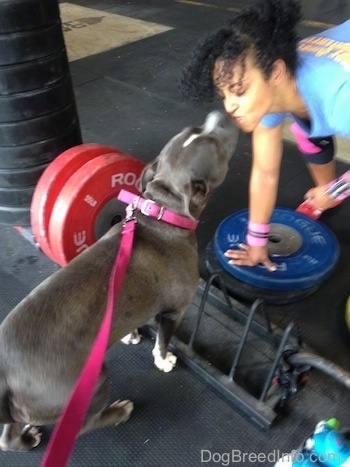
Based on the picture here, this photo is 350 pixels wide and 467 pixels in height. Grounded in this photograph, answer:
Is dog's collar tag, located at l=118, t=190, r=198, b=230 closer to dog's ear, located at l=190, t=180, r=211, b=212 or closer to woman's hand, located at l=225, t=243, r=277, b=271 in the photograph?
dog's ear, located at l=190, t=180, r=211, b=212

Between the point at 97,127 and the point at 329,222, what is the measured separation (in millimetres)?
1870

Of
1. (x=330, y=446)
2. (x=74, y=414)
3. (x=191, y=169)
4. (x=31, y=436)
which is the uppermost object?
(x=191, y=169)

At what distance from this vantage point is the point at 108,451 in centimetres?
158

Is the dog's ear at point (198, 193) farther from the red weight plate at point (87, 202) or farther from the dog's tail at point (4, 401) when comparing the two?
the dog's tail at point (4, 401)

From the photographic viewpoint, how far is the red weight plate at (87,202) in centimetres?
190

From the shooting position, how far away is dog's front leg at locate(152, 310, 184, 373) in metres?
1.70

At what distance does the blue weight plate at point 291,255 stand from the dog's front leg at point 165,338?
48cm

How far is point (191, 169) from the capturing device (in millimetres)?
1615

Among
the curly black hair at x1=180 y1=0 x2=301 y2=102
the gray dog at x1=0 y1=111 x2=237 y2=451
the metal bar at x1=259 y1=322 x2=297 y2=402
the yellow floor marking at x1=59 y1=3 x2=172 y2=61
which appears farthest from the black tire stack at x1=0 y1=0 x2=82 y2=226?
the yellow floor marking at x1=59 y1=3 x2=172 y2=61

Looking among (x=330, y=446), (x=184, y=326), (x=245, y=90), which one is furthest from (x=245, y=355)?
(x=245, y=90)

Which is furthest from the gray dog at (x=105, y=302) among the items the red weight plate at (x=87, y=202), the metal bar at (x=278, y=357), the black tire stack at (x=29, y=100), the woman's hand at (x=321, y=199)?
the woman's hand at (x=321, y=199)

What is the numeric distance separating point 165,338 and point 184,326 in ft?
0.92

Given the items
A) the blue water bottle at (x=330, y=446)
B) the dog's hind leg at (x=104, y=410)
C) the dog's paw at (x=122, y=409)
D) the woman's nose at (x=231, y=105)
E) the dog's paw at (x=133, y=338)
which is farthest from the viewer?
the dog's paw at (x=133, y=338)

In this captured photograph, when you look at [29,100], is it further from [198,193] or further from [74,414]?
[74,414]
